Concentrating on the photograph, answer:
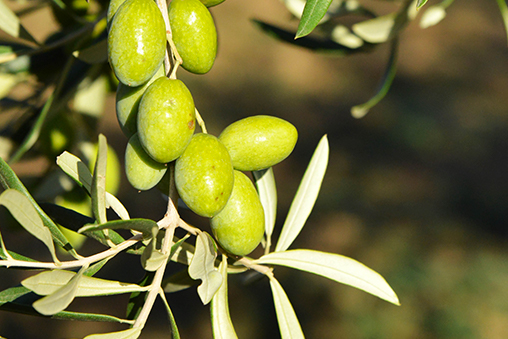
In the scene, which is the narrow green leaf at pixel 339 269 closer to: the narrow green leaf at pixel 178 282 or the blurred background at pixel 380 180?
the narrow green leaf at pixel 178 282

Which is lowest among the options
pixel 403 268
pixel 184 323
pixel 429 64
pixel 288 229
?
pixel 184 323

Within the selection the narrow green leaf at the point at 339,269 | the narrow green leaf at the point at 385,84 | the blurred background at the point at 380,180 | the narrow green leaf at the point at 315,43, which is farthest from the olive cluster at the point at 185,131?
the blurred background at the point at 380,180

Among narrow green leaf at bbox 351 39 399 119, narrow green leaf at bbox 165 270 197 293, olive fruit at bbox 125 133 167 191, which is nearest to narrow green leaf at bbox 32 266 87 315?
olive fruit at bbox 125 133 167 191

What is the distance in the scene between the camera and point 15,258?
627 mm

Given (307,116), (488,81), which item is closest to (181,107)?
(307,116)

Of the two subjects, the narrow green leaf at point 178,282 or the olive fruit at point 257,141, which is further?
the narrow green leaf at point 178,282

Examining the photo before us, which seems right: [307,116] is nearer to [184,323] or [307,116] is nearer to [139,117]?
[184,323]

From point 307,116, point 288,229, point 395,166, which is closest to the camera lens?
point 288,229

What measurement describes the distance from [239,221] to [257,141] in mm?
111

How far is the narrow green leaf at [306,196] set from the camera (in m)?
0.82

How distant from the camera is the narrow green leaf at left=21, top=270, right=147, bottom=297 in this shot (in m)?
0.54

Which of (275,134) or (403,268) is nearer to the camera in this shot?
(275,134)

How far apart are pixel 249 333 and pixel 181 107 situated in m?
2.48

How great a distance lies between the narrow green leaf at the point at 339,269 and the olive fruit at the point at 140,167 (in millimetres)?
238
